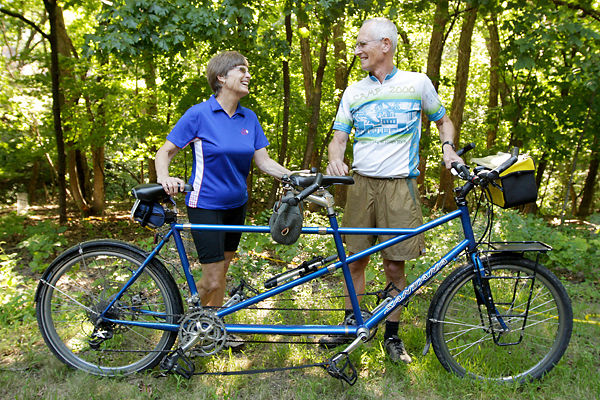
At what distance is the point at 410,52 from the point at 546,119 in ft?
14.2

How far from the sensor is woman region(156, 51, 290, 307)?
2447 millimetres

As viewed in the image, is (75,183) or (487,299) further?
(75,183)

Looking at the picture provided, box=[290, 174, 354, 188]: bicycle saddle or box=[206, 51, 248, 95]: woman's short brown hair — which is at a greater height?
box=[206, 51, 248, 95]: woman's short brown hair

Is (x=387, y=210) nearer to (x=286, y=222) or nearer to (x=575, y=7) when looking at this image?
(x=286, y=222)

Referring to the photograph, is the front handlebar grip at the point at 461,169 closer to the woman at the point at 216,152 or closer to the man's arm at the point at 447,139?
the man's arm at the point at 447,139

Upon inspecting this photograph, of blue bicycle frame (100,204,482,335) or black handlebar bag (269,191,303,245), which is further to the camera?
blue bicycle frame (100,204,482,335)

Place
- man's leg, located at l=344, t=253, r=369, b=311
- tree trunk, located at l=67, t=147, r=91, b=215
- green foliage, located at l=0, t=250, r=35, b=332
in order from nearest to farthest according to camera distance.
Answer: man's leg, located at l=344, t=253, r=369, b=311 < green foliage, located at l=0, t=250, r=35, b=332 < tree trunk, located at l=67, t=147, r=91, b=215

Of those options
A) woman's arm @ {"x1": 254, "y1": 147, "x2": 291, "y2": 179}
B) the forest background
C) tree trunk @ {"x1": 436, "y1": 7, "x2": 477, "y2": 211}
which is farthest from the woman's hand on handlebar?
tree trunk @ {"x1": 436, "y1": 7, "x2": 477, "y2": 211}

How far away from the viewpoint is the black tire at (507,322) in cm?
247

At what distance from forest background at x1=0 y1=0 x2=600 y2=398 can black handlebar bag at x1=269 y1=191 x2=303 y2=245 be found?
1242 mm

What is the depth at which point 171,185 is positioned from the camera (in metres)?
2.30

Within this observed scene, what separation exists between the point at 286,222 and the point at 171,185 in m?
0.68

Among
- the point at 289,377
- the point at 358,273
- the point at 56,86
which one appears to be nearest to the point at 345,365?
the point at 289,377

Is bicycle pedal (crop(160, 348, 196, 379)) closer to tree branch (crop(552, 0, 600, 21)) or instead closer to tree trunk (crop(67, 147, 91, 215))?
tree branch (crop(552, 0, 600, 21))
